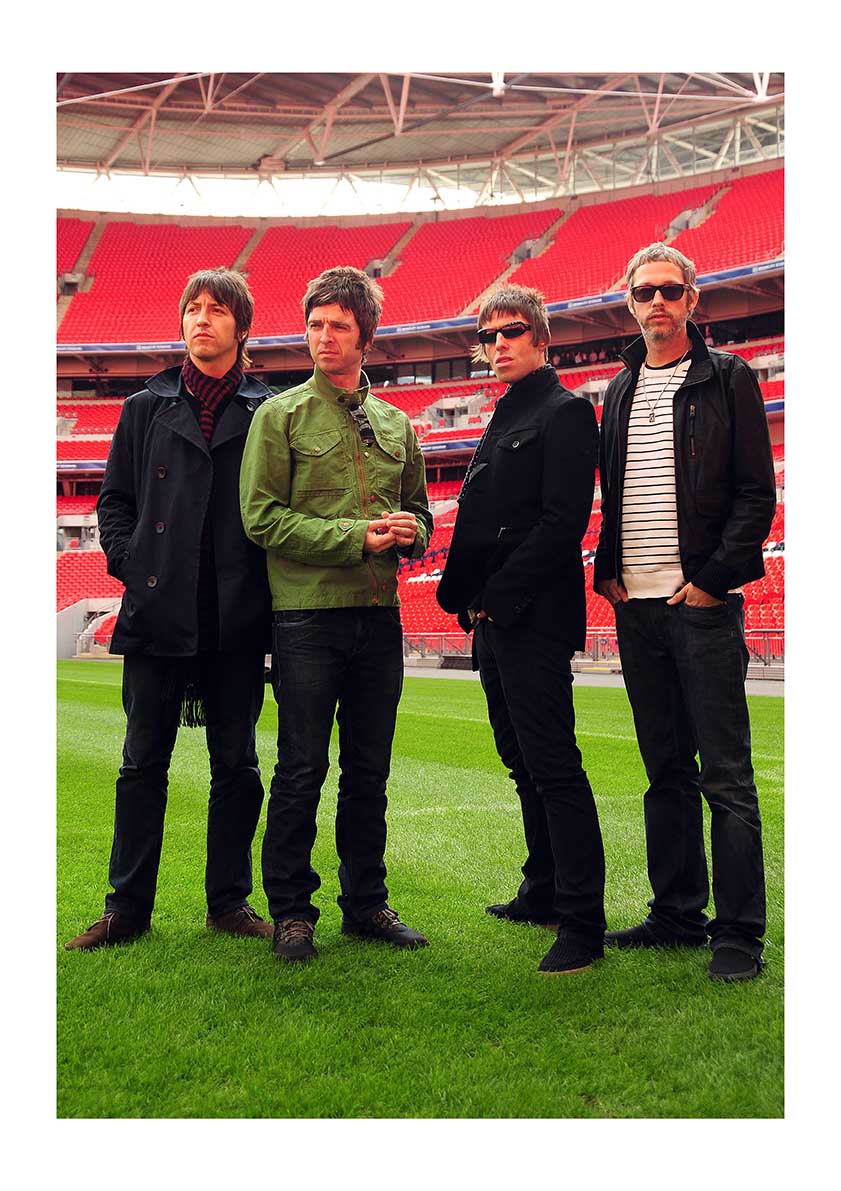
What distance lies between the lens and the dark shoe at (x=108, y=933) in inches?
128

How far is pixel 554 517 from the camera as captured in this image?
121 inches

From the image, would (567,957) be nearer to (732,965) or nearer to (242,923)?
(732,965)

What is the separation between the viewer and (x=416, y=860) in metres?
4.68

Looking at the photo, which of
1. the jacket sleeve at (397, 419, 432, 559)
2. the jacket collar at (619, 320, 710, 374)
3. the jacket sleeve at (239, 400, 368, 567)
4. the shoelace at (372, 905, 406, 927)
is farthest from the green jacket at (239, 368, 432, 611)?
the shoelace at (372, 905, 406, 927)

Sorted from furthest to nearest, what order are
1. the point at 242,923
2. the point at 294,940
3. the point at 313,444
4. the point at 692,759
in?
the point at 242,923 < the point at 692,759 < the point at 313,444 < the point at 294,940

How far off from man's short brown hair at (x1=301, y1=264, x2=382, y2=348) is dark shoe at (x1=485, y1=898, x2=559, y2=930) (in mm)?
2027

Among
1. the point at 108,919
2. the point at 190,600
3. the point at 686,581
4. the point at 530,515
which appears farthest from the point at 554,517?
the point at 108,919

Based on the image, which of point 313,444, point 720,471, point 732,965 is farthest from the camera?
point 313,444

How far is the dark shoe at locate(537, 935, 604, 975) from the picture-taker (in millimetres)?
3004

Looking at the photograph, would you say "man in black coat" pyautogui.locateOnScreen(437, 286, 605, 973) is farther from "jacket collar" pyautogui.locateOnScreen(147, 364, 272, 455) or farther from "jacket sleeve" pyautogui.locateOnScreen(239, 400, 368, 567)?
"jacket collar" pyautogui.locateOnScreen(147, 364, 272, 455)

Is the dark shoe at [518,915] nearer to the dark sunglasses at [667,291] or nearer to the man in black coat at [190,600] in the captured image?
the man in black coat at [190,600]

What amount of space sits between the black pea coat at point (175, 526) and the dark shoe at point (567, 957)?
1325 millimetres

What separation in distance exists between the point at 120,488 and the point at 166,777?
97 centimetres
